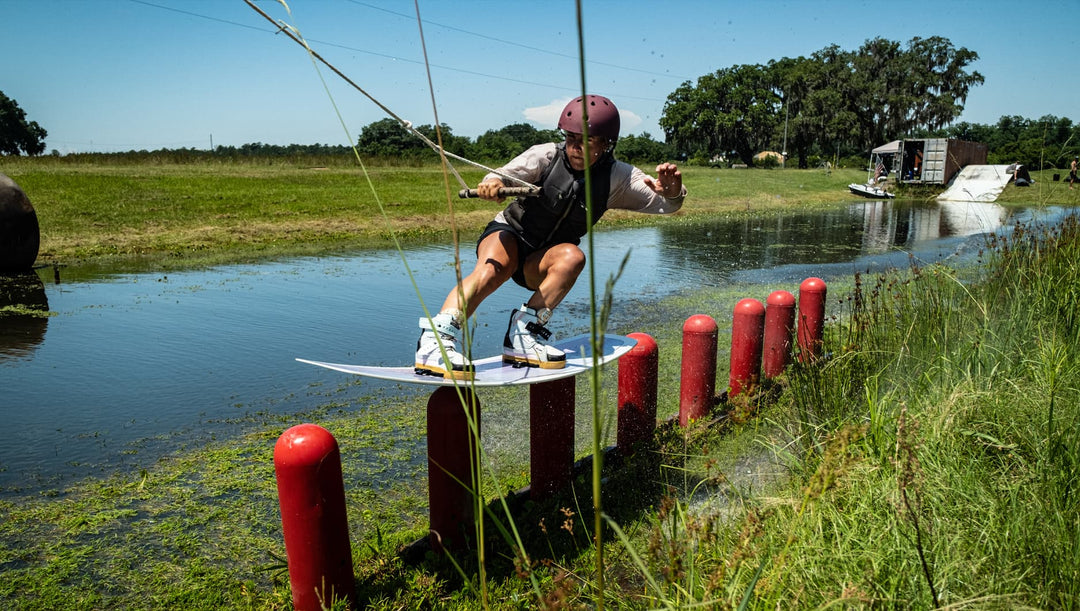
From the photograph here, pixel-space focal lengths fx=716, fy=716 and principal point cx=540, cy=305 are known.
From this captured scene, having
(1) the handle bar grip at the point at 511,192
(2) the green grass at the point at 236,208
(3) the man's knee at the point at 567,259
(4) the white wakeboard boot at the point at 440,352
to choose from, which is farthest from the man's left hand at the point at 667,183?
(2) the green grass at the point at 236,208

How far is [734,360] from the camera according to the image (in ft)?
16.1

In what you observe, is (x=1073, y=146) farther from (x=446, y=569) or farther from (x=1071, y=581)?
(x=446, y=569)

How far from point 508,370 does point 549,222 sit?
0.82 m

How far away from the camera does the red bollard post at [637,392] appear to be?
4.03 m

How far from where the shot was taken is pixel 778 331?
209 inches

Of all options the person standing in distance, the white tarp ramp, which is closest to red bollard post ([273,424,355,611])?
the person standing in distance

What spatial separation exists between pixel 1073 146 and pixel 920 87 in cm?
7449

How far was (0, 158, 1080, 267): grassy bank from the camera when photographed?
45.0 feet

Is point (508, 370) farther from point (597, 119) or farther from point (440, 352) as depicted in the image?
point (597, 119)

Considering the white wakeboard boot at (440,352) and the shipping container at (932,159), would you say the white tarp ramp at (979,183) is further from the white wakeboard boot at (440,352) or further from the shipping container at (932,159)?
the white wakeboard boot at (440,352)

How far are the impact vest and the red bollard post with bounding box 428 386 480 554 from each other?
1.17 metres

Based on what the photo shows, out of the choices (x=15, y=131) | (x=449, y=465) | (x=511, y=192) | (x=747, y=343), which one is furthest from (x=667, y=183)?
(x=15, y=131)

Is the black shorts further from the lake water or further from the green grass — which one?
the green grass

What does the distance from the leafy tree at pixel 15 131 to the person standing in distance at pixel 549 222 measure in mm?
96057
